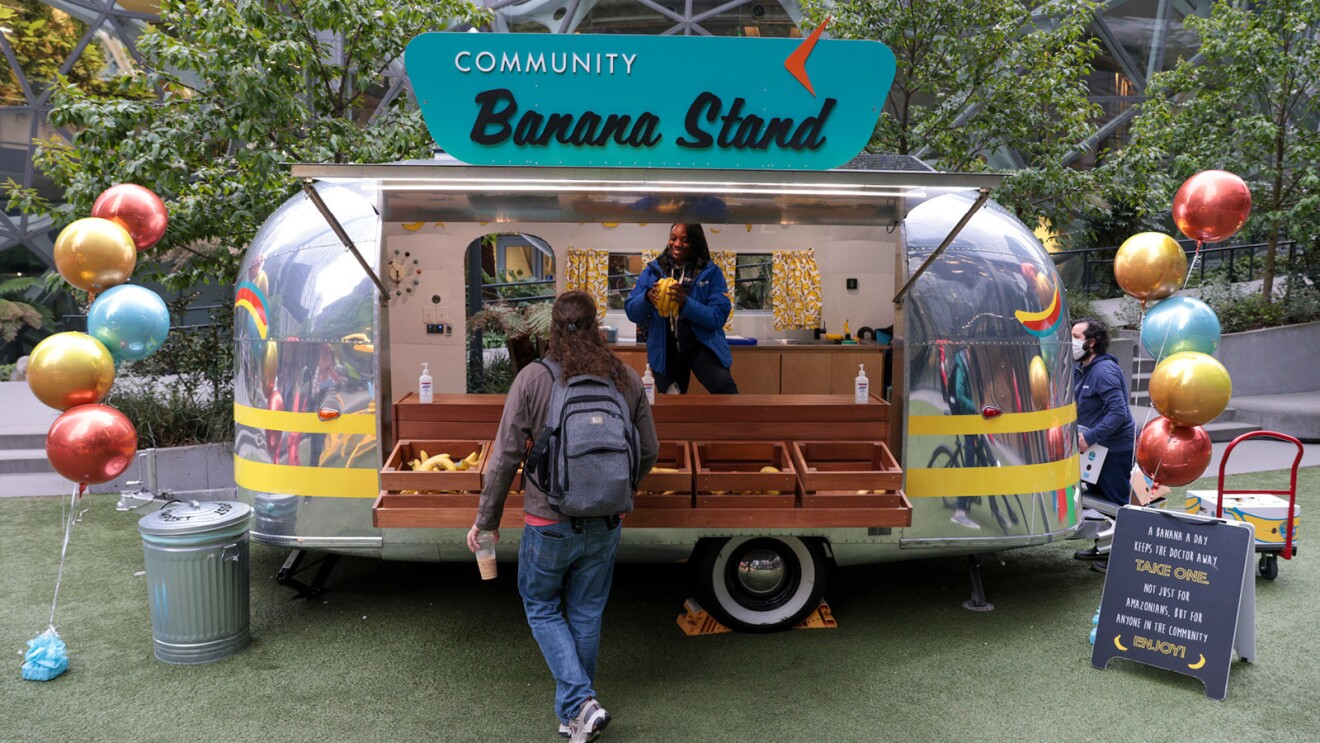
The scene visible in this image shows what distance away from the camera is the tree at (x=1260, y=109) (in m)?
12.2

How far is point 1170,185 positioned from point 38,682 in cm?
1143

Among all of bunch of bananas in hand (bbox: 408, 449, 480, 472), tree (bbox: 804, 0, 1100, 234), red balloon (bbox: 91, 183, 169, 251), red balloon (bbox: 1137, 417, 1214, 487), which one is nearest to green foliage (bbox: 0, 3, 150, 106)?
tree (bbox: 804, 0, 1100, 234)

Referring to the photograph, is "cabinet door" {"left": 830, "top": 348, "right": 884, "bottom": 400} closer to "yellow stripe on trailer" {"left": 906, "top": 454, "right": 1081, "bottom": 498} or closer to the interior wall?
the interior wall

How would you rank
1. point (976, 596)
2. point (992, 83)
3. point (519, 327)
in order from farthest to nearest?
point (519, 327), point (992, 83), point (976, 596)

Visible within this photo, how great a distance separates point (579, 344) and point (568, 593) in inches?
44.2

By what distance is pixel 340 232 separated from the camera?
4.86m

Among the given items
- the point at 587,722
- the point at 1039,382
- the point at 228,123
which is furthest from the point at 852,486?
the point at 228,123

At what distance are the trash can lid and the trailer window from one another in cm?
518

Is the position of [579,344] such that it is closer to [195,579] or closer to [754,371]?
[195,579]

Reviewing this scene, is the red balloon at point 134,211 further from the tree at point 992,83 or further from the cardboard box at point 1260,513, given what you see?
the tree at point 992,83

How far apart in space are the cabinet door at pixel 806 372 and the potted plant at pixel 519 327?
91.4 inches

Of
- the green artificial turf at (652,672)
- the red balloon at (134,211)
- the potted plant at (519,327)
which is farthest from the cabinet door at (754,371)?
the red balloon at (134,211)

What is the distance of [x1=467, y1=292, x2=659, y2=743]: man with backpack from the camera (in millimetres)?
4109

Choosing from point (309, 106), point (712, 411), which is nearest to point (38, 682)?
point (712, 411)
